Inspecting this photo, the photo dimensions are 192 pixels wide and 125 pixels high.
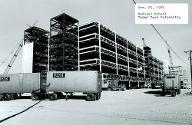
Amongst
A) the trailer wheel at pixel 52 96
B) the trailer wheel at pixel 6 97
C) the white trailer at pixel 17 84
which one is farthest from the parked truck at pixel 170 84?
the trailer wheel at pixel 6 97

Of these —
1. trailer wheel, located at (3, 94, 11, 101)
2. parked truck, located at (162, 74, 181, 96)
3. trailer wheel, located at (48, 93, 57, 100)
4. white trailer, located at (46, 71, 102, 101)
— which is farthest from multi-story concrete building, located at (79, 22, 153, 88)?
trailer wheel, located at (3, 94, 11, 101)

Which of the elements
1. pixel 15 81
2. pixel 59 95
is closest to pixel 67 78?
pixel 59 95

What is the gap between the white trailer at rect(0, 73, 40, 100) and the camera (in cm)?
3022

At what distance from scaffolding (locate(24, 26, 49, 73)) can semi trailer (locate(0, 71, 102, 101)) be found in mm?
74552

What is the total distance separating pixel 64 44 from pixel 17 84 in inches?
2259

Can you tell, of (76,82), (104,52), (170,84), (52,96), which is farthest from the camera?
(104,52)

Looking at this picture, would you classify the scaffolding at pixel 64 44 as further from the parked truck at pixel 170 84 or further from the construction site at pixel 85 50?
the parked truck at pixel 170 84

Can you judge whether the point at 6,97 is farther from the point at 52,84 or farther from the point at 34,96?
the point at 52,84

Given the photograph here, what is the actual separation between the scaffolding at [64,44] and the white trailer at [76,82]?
55949 millimetres

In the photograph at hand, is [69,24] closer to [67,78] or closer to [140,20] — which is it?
[67,78]

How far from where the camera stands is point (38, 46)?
10862cm

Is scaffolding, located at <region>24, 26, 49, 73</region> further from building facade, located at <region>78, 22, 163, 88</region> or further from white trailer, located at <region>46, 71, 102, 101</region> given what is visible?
white trailer, located at <region>46, 71, 102, 101</region>

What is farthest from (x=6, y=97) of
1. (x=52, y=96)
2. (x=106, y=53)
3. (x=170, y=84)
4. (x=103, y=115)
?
(x=106, y=53)

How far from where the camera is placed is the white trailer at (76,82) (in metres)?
28.6
